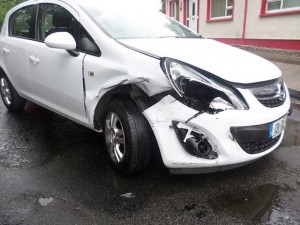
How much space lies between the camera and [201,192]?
8.80ft

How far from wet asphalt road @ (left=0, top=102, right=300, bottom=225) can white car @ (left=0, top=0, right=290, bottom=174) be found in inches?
9.0

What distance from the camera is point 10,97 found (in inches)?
199

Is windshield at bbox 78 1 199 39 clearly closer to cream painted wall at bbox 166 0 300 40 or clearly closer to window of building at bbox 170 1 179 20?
cream painted wall at bbox 166 0 300 40

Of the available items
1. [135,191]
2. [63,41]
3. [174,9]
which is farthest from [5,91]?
[174,9]

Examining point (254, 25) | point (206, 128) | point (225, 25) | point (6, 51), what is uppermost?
point (6, 51)

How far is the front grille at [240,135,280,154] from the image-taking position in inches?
99.7

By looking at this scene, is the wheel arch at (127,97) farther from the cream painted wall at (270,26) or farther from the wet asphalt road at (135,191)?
the cream painted wall at (270,26)

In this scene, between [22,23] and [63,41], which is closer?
[63,41]

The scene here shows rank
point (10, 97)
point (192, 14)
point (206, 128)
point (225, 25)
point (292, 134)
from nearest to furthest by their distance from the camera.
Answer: point (206, 128), point (292, 134), point (10, 97), point (225, 25), point (192, 14)

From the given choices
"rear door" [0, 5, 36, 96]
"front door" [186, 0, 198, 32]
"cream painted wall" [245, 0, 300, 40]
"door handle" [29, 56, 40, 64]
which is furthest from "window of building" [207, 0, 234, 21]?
"door handle" [29, 56, 40, 64]

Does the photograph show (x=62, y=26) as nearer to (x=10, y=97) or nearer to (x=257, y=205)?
(x=10, y=97)

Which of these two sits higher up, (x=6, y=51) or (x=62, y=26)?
(x=62, y=26)

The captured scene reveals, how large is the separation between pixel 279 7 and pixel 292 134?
7.68 m

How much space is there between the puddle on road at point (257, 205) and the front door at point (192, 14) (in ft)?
46.5
